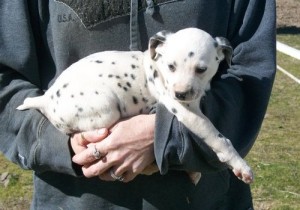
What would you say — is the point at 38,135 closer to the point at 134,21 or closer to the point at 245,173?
the point at 134,21

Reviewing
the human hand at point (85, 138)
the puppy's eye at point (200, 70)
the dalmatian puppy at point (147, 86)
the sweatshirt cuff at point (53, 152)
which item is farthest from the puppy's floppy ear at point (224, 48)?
the sweatshirt cuff at point (53, 152)

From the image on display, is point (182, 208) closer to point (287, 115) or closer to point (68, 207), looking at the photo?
point (68, 207)

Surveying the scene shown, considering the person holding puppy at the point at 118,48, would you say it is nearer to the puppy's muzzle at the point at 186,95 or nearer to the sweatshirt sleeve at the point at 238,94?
the sweatshirt sleeve at the point at 238,94

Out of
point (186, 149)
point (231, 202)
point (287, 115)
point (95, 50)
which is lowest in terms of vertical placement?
point (287, 115)

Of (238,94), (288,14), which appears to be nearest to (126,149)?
(238,94)

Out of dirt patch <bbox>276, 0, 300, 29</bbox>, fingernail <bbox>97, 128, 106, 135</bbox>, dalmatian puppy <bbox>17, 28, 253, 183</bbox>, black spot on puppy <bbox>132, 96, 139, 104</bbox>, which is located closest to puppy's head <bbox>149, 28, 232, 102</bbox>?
dalmatian puppy <bbox>17, 28, 253, 183</bbox>

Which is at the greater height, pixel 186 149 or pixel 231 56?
pixel 231 56

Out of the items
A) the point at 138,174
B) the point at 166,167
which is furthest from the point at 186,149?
the point at 138,174
